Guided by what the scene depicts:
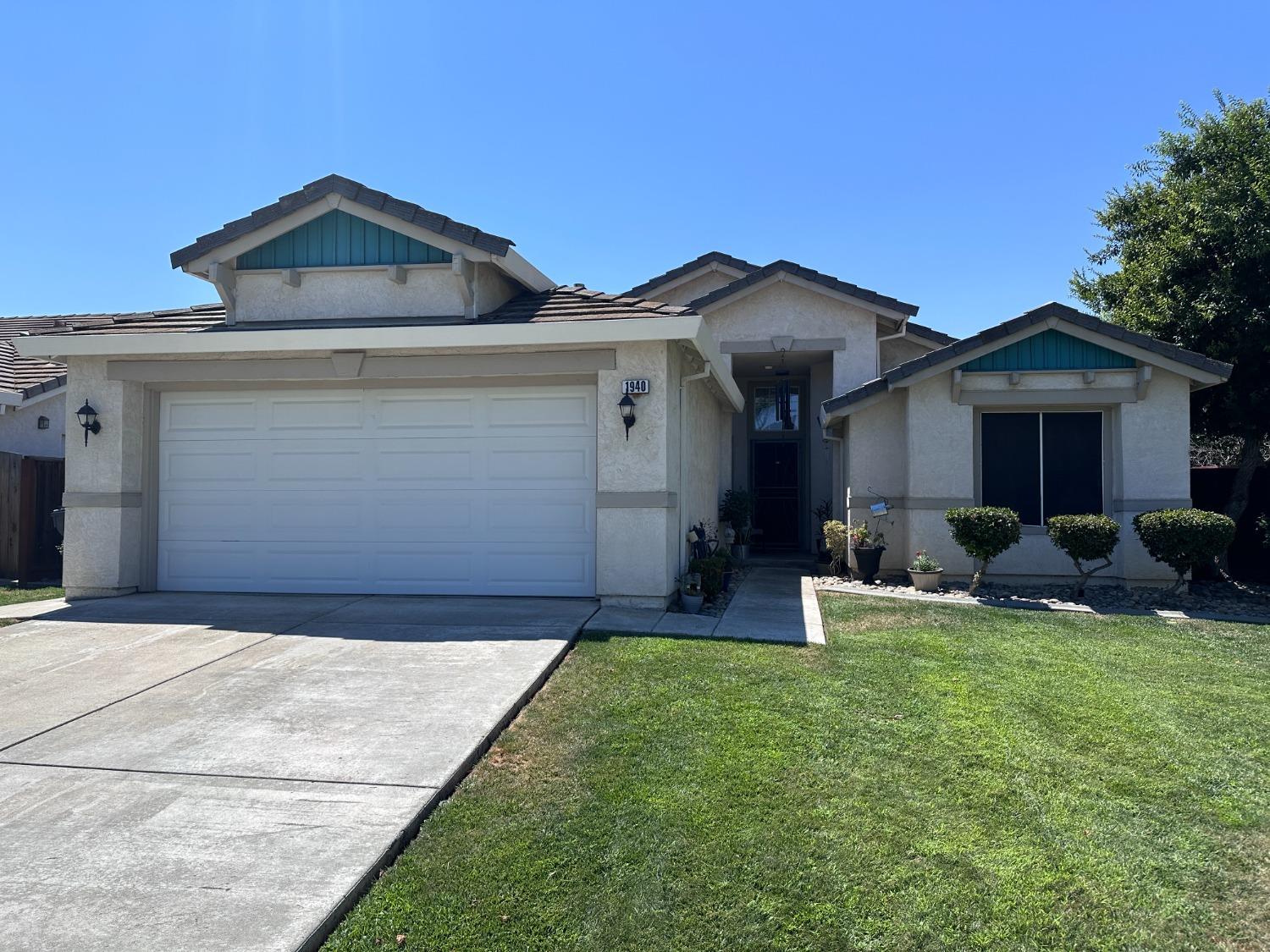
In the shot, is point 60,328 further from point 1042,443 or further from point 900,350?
point 1042,443

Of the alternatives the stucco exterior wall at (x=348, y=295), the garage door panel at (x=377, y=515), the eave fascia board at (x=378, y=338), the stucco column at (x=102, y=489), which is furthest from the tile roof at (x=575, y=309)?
the stucco column at (x=102, y=489)

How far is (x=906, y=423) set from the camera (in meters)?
11.2

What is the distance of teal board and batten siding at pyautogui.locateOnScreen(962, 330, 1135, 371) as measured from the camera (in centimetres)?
1046

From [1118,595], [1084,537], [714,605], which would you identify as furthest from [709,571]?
[1118,595]

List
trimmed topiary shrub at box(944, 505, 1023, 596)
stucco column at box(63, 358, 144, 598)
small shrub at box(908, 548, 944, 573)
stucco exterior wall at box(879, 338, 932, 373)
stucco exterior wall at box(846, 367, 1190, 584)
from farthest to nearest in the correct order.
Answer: stucco exterior wall at box(879, 338, 932, 373) < small shrub at box(908, 548, 944, 573) < stucco exterior wall at box(846, 367, 1190, 584) < trimmed topiary shrub at box(944, 505, 1023, 596) < stucco column at box(63, 358, 144, 598)

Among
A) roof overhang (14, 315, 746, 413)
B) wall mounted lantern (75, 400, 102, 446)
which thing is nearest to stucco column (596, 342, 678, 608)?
roof overhang (14, 315, 746, 413)

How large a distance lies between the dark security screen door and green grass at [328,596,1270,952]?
10.8 m

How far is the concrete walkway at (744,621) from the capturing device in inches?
282

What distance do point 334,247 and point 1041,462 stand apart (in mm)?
10046

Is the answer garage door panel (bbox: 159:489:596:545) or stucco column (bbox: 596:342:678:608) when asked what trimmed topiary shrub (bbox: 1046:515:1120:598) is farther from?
garage door panel (bbox: 159:489:596:545)

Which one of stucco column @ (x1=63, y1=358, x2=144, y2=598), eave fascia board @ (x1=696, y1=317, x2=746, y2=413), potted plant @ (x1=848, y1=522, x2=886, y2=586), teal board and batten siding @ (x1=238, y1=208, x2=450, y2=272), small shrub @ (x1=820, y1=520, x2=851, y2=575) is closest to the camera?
eave fascia board @ (x1=696, y1=317, x2=746, y2=413)

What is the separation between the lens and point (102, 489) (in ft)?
29.4

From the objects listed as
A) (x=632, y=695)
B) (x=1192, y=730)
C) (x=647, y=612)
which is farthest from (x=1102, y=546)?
(x=632, y=695)

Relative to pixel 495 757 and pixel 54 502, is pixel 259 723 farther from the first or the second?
pixel 54 502
